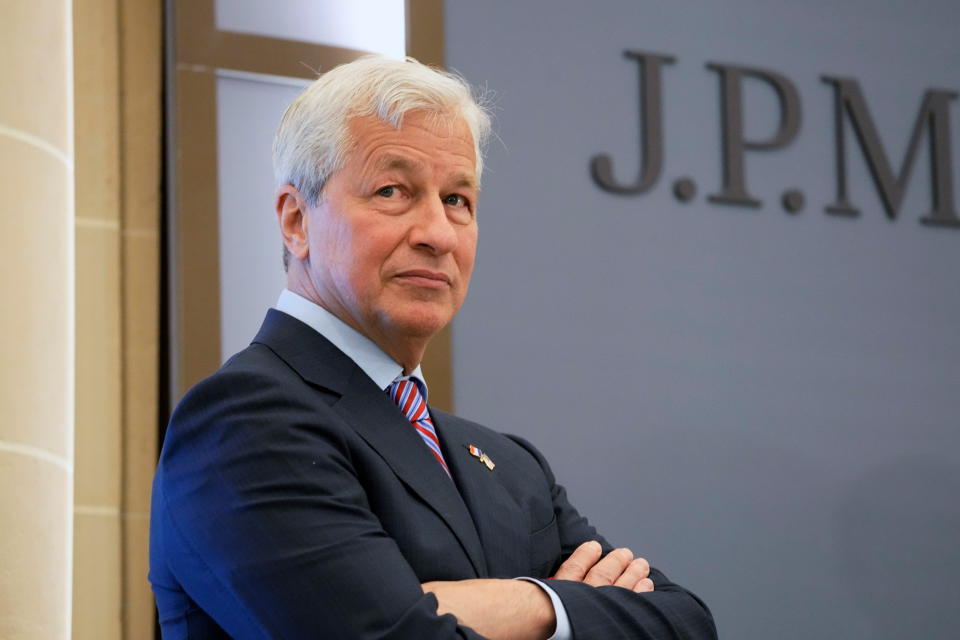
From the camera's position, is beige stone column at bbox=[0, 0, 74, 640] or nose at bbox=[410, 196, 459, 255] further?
beige stone column at bbox=[0, 0, 74, 640]

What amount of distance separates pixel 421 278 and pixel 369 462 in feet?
0.96

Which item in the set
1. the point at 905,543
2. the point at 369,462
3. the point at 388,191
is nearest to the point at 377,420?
the point at 369,462

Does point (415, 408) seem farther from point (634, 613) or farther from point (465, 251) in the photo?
point (634, 613)

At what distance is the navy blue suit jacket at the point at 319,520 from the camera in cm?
156

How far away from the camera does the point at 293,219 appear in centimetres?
200

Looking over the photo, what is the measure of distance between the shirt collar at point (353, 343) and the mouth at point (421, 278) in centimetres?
10

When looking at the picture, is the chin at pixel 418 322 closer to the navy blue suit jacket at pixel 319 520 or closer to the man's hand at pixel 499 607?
the navy blue suit jacket at pixel 319 520

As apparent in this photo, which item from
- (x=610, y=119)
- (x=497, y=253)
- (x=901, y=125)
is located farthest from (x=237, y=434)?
(x=901, y=125)

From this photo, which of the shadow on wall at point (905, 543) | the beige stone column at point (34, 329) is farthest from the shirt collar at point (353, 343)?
the shadow on wall at point (905, 543)

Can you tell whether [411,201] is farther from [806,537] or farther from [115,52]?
[806,537]

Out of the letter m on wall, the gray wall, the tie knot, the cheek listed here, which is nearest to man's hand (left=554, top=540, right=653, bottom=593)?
the tie knot

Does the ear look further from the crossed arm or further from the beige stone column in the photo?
the beige stone column

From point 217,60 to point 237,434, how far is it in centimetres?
196

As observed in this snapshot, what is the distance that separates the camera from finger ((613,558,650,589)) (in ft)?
6.40
